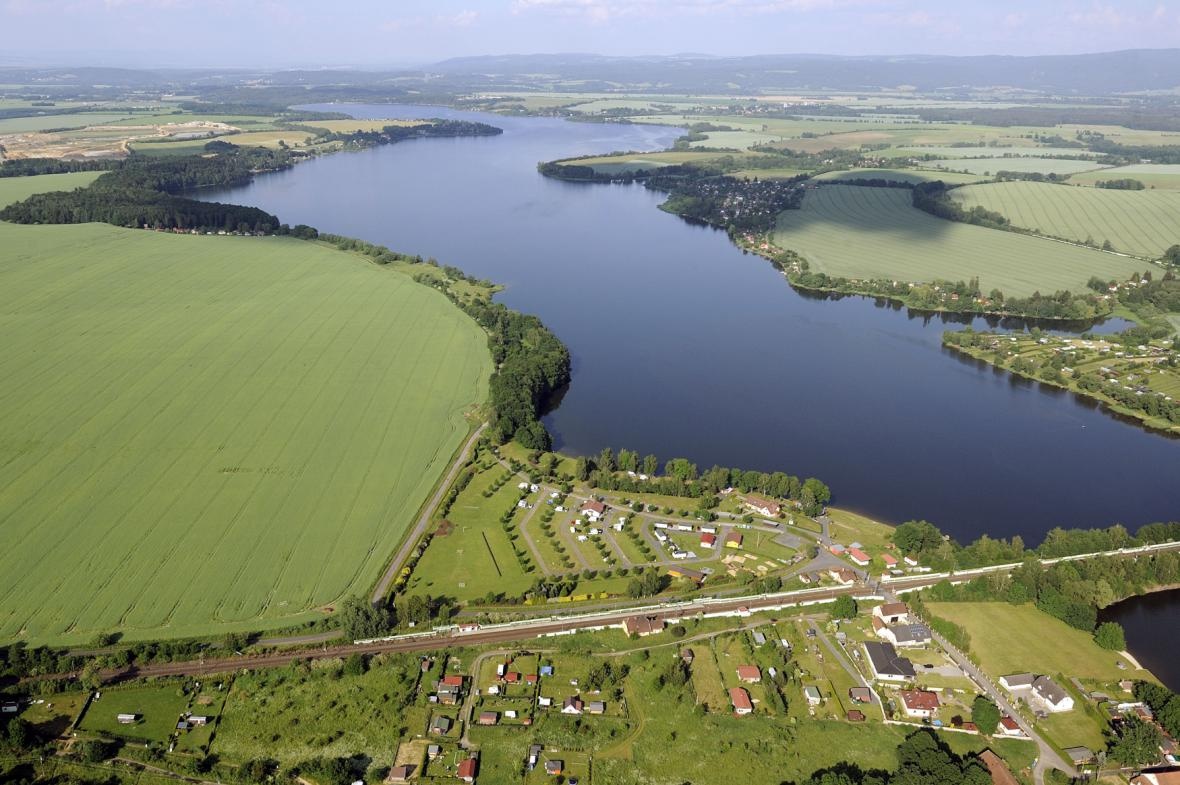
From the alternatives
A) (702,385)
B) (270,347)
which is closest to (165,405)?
(270,347)

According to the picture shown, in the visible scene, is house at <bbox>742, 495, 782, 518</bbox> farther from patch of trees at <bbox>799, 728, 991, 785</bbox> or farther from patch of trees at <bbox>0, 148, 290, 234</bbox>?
patch of trees at <bbox>0, 148, 290, 234</bbox>

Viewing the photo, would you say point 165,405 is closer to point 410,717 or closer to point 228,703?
point 228,703

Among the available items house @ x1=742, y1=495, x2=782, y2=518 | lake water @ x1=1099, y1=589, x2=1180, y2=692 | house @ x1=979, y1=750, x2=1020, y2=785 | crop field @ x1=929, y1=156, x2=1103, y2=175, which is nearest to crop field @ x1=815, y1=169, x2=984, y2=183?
crop field @ x1=929, y1=156, x2=1103, y2=175

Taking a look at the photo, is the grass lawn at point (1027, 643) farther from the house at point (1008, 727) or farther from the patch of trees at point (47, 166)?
the patch of trees at point (47, 166)

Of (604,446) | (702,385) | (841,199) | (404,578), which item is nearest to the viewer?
(404,578)

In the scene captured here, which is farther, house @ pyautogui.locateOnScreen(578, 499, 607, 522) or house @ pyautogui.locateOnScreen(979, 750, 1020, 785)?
house @ pyautogui.locateOnScreen(578, 499, 607, 522)

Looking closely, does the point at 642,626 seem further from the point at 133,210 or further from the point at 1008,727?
the point at 133,210

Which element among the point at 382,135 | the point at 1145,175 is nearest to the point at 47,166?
the point at 382,135
